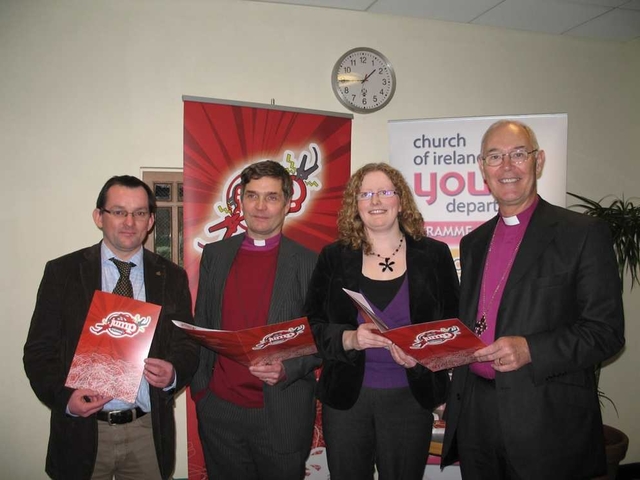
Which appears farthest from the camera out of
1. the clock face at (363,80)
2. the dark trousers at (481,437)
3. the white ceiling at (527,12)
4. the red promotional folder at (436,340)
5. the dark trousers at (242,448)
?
the clock face at (363,80)

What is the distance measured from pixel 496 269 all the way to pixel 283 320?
102 centimetres

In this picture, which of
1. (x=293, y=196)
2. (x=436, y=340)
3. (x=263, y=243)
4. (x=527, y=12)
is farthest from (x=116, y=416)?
(x=527, y=12)

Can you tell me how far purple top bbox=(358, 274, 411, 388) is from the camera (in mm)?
2113

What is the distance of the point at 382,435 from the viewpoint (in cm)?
210

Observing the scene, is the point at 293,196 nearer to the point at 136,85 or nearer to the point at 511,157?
the point at 136,85

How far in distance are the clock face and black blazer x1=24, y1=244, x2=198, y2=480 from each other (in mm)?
2554

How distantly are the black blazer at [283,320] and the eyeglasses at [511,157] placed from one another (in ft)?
3.22

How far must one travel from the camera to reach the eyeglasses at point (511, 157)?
2.04m

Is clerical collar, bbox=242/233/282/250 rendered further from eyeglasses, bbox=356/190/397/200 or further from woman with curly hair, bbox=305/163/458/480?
eyeglasses, bbox=356/190/397/200

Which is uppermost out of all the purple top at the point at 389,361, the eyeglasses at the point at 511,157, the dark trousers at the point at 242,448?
the eyeglasses at the point at 511,157

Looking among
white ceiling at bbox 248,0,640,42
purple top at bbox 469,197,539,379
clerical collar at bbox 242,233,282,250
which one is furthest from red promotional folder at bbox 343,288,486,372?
white ceiling at bbox 248,0,640,42

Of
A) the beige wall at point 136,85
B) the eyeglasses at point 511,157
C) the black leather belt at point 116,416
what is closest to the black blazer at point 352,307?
the eyeglasses at point 511,157

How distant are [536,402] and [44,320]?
2.15m

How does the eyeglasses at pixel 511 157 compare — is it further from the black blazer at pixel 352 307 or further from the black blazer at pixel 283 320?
the black blazer at pixel 283 320
